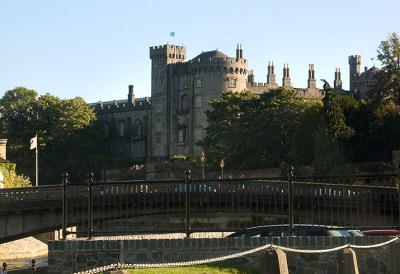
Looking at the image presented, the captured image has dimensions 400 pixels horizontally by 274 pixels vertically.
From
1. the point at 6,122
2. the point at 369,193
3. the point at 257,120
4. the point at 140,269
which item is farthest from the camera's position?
the point at 6,122

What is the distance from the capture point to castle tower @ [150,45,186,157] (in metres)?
119

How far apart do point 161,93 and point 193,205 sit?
9305 cm

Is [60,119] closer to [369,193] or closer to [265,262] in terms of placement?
[369,193]

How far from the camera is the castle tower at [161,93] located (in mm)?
119438

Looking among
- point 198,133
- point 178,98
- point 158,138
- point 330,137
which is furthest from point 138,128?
point 330,137

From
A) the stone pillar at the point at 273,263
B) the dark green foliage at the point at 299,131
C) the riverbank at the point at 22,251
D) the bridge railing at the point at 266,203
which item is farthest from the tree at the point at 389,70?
the stone pillar at the point at 273,263

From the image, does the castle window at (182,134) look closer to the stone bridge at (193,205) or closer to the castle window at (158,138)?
the castle window at (158,138)

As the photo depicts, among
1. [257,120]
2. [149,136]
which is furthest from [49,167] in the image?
[257,120]

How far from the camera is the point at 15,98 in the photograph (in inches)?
4569

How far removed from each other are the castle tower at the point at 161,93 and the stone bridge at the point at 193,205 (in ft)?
268

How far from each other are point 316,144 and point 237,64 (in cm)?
5469

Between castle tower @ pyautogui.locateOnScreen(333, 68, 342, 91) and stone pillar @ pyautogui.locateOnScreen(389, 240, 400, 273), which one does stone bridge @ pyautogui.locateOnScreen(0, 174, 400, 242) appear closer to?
stone pillar @ pyautogui.locateOnScreen(389, 240, 400, 273)

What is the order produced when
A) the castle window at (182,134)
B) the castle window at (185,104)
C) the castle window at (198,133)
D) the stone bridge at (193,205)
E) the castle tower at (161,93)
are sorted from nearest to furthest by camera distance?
the stone bridge at (193,205) < the castle window at (198,133) < the castle window at (182,134) < the castle window at (185,104) < the castle tower at (161,93)

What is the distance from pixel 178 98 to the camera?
118688mm
